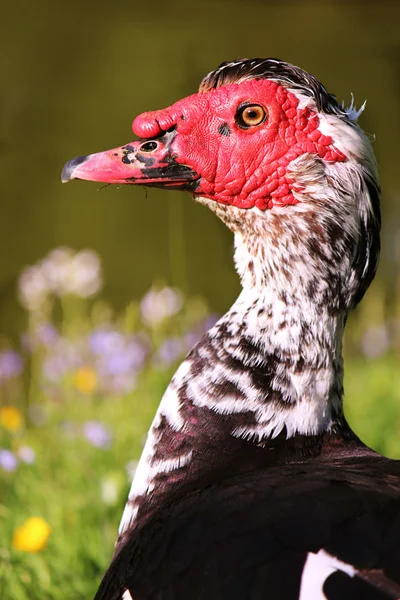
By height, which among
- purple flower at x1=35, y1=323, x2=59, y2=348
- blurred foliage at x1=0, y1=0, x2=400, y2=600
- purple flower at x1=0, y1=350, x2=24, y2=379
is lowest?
purple flower at x1=0, y1=350, x2=24, y2=379

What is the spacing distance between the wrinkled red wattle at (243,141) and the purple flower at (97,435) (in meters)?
1.12

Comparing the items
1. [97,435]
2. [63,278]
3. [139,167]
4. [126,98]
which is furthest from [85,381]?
[126,98]

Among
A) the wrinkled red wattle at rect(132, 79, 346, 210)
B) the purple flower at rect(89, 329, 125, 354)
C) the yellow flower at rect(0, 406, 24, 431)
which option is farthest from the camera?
the purple flower at rect(89, 329, 125, 354)

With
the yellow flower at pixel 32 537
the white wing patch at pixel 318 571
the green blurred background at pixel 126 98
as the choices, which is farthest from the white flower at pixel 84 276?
the green blurred background at pixel 126 98

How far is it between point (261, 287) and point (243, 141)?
0.38 meters

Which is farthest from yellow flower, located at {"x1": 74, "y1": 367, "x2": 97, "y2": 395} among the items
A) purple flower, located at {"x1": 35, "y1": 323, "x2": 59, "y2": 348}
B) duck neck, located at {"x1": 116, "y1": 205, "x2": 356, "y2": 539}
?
duck neck, located at {"x1": 116, "y1": 205, "x2": 356, "y2": 539}

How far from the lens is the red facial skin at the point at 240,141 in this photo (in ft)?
7.83

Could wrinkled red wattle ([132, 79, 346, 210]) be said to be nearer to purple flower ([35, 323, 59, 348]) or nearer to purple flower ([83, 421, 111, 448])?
purple flower ([83, 421, 111, 448])

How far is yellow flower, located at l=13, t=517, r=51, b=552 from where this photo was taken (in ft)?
8.62

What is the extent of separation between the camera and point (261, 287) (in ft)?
7.84

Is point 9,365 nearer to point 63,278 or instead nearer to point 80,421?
point 63,278

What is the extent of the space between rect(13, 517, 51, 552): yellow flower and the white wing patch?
1057 millimetres

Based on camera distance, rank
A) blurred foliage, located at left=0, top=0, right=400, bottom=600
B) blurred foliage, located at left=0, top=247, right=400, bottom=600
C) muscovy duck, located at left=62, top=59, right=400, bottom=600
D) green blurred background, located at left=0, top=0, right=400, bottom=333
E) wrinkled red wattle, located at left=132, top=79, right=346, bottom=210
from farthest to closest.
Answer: green blurred background, located at left=0, top=0, right=400, bottom=333
blurred foliage, located at left=0, top=0, right=400, bottom=600
blurred foliage, located at left=0, top=247, right=400, bottom=600
wrinkled red wattle, located at left=132, top=79, right=346, bottom=210
muscovy duck, located at left=62, top=59, right=400, bottom=600

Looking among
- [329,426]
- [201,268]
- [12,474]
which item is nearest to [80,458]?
[12,474]
